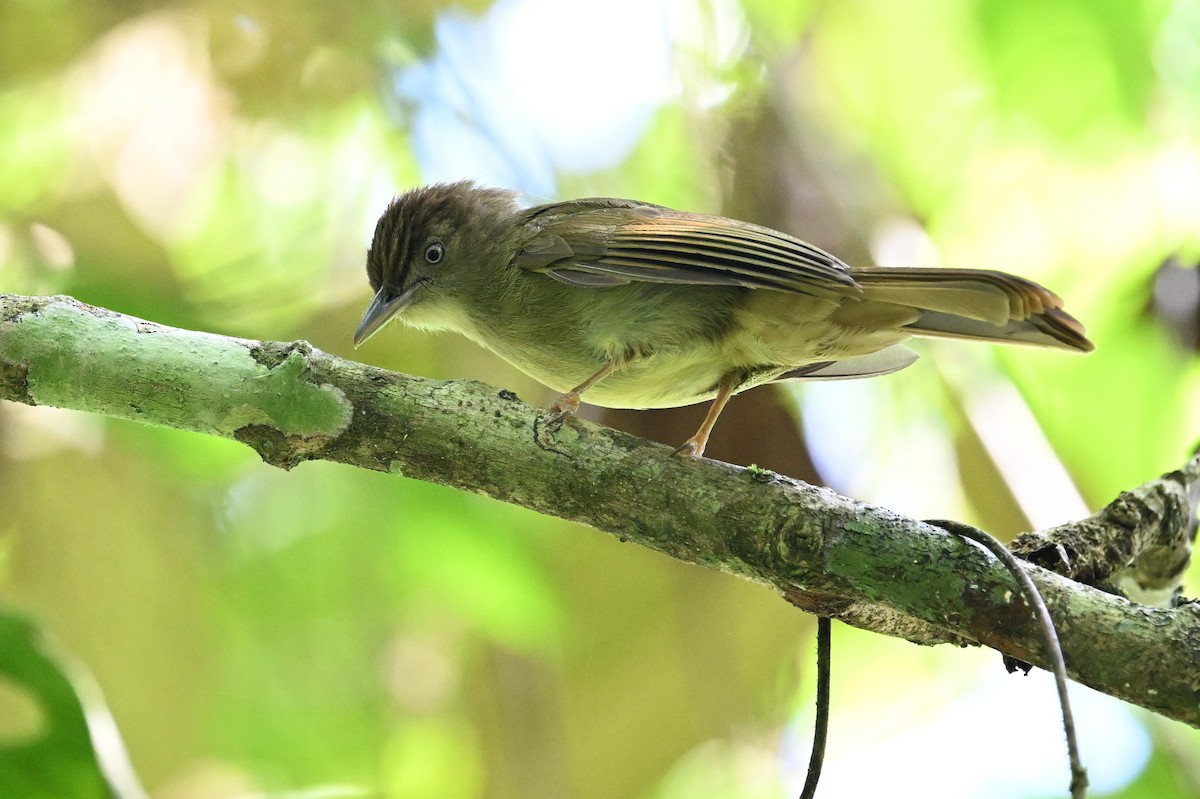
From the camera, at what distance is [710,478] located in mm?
2168

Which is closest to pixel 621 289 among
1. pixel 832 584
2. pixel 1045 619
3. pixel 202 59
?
pixel 832 584

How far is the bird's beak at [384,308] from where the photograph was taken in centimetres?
316

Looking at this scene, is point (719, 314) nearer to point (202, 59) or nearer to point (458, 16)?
point (458, 16)

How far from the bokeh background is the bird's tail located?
1.68 meters

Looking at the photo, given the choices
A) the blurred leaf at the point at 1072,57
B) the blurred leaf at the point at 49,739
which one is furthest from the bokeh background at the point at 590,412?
the blurred leaf at the point at 49,739

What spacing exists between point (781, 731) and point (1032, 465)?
163cm

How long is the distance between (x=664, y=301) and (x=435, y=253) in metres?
0.88

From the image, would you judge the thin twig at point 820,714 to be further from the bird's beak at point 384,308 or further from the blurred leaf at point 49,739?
the blurred leaf at point 49,739

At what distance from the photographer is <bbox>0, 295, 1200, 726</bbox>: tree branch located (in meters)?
2.01

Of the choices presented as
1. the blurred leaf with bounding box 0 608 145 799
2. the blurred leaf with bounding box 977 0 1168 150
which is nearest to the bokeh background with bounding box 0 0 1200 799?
the blurred leaf with bounding box 977 0 1168 150

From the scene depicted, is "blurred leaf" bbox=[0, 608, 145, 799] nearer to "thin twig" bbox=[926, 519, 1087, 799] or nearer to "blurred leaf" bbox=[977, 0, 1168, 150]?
"thin twig" bbox=[926, 519, 1087, 799]

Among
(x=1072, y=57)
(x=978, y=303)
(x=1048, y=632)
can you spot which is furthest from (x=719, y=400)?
(x=1072, y=57)

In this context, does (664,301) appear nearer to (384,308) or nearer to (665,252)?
(665,252)

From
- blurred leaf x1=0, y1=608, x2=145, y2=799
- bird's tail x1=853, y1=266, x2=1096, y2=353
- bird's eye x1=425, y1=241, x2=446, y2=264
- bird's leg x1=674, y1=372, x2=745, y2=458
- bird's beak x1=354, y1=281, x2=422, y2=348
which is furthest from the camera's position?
bird's eye x1=425, y1=241, x2=446, y2=264
